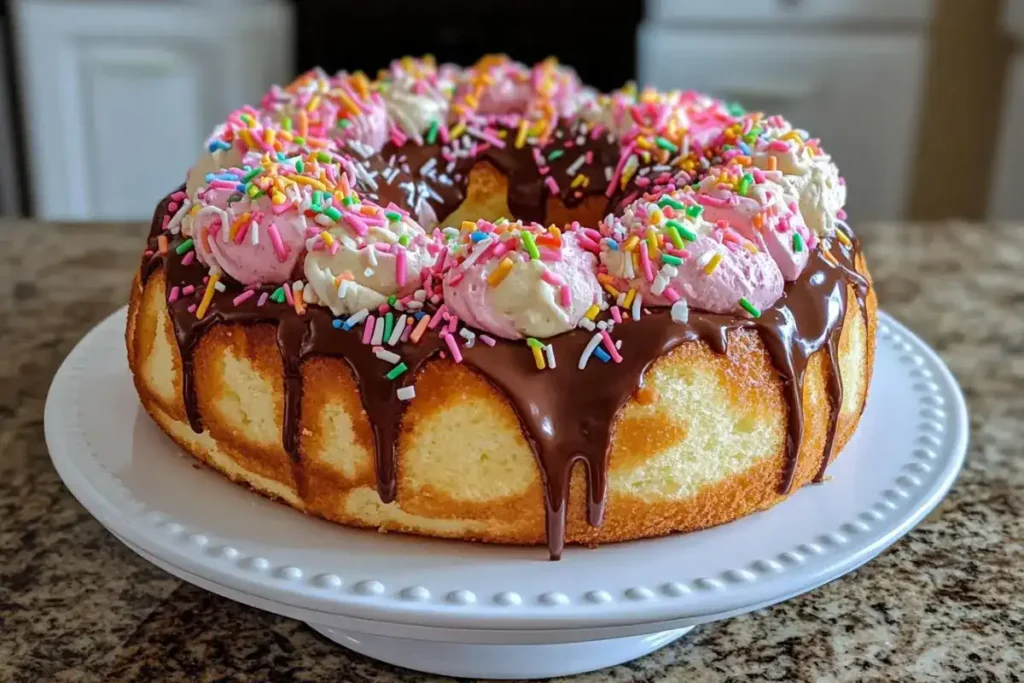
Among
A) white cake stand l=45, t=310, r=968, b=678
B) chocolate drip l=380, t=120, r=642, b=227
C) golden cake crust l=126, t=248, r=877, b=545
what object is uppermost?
chocolate drip l=380, t=120, r=642, b=227

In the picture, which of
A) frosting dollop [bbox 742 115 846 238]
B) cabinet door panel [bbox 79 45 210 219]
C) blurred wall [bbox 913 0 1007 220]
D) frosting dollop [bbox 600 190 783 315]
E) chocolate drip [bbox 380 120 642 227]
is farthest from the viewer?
blurred wall [bbox 913 0 1007 220]

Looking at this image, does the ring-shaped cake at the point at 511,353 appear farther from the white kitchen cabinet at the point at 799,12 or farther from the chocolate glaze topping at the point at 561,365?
the white kitchen cabinet at the point at 799,12

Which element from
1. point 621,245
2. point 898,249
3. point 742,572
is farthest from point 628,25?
point 742,572

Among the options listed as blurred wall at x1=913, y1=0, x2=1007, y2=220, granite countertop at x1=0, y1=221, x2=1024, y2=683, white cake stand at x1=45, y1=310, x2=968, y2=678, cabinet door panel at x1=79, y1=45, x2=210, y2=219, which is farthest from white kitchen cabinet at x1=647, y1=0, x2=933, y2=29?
white cake stand at x1=45, y1=310, x2=968, y2=678

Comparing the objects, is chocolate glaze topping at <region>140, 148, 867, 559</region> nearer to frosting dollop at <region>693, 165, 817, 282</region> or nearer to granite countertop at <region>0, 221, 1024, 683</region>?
frosting dollop at <region>693, 165, 817, 282</region>

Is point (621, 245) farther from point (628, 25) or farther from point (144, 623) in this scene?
point (628, 25)

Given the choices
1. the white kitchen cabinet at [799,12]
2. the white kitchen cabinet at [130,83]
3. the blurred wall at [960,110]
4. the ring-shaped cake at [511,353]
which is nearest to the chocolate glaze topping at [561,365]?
the ring-shaped cake at [511,353]
